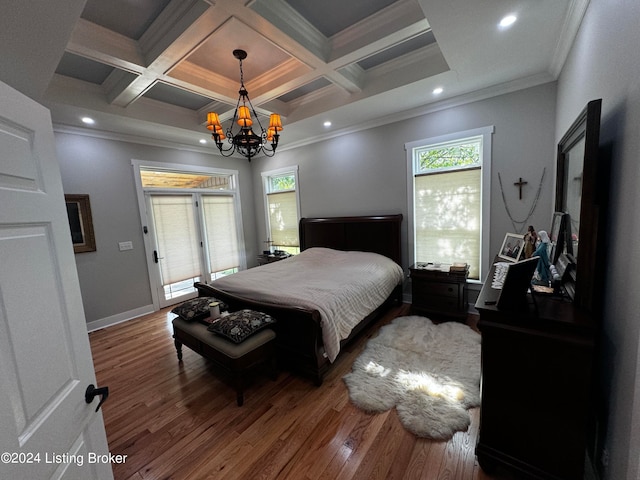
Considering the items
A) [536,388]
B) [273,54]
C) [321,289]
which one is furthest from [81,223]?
[536,388]

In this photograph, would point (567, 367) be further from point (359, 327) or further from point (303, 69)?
point (303, 69)

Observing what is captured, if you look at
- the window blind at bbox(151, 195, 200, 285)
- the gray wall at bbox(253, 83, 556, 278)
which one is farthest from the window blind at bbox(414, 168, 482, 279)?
the window blind at bbox(151, 195, 200, 285)

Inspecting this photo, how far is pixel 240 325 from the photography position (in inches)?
85.0

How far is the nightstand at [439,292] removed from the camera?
3092 mm

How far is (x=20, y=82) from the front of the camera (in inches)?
39.0

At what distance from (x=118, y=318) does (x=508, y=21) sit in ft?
18.1

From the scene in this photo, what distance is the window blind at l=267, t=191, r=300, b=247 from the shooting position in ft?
17.0

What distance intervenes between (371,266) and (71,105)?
12.7 feet

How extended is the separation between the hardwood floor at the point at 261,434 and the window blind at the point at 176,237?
2.11 m

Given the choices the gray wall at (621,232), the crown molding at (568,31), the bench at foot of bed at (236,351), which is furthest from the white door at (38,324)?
the crown molding at (568,31)

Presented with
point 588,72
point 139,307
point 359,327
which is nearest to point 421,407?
point 359,327

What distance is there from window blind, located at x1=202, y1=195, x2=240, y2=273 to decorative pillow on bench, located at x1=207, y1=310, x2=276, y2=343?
2986 mm

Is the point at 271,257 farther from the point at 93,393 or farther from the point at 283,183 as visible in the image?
the point at 93,393

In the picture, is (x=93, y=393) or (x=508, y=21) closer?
(x=93, y=393)
